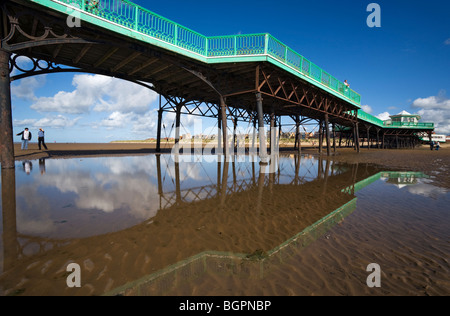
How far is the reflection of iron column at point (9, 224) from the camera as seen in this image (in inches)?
102

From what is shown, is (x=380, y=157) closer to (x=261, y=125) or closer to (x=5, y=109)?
(x=261, y=125)

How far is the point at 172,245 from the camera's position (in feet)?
10.1

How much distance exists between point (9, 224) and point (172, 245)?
313 cm

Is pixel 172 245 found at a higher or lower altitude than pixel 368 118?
lower

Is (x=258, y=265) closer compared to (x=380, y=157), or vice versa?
(x=258, y=265)

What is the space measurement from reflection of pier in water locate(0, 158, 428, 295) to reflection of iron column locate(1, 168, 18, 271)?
0.01m

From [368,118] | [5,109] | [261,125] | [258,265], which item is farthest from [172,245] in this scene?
[368,118]

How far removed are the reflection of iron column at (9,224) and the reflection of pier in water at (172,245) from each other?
0.04 ft

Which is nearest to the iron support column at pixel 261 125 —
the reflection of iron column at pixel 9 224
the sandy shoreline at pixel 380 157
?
the sandy shoreline at pixel 380 157

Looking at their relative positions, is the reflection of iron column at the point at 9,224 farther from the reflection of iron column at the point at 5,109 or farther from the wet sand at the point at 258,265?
the reflection of iron column at the point at 5,109

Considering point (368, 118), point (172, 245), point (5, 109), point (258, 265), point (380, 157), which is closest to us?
point (258, 265)

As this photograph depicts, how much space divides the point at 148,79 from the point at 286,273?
16.8m
